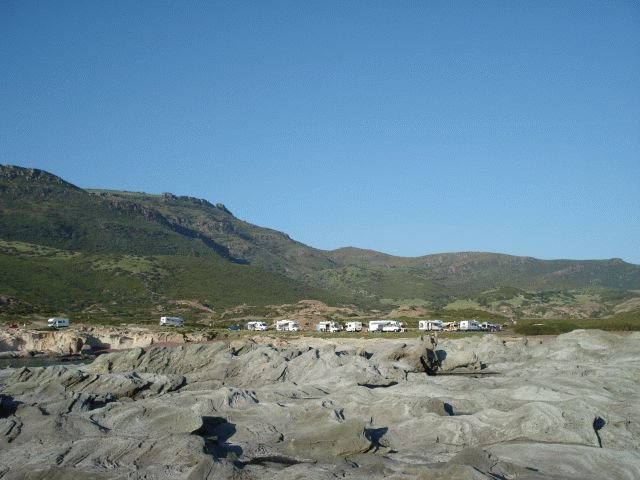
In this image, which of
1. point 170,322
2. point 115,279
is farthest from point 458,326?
point 115,279

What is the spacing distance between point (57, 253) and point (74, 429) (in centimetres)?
13552

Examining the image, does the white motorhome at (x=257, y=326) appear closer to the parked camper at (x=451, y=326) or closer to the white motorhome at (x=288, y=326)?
the white motorhome at (x=288, y=326)

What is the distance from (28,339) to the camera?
6812cm

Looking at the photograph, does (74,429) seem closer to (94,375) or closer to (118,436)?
(118,436)

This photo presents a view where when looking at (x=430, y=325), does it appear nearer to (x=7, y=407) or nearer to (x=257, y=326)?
(x=257, y=326)

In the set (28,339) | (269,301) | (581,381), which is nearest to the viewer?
(581,381)

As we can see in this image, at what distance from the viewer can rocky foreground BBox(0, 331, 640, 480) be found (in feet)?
53.8

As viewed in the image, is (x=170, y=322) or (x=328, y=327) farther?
(x=170, y=322)

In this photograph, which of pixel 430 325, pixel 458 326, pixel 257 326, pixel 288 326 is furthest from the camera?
pixel 288 326

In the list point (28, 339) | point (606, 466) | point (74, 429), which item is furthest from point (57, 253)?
point (606, 466)

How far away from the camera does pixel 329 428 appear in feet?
67.3

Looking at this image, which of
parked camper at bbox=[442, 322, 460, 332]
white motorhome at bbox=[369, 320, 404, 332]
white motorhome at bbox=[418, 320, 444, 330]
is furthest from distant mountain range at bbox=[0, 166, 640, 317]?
white motorhome at bbox=[418, 320, 444, 330]

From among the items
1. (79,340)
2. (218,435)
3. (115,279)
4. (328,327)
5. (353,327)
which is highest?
(115,279)

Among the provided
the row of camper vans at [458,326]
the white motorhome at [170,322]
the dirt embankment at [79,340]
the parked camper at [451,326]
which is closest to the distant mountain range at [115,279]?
the white motorhome at [170,322]
